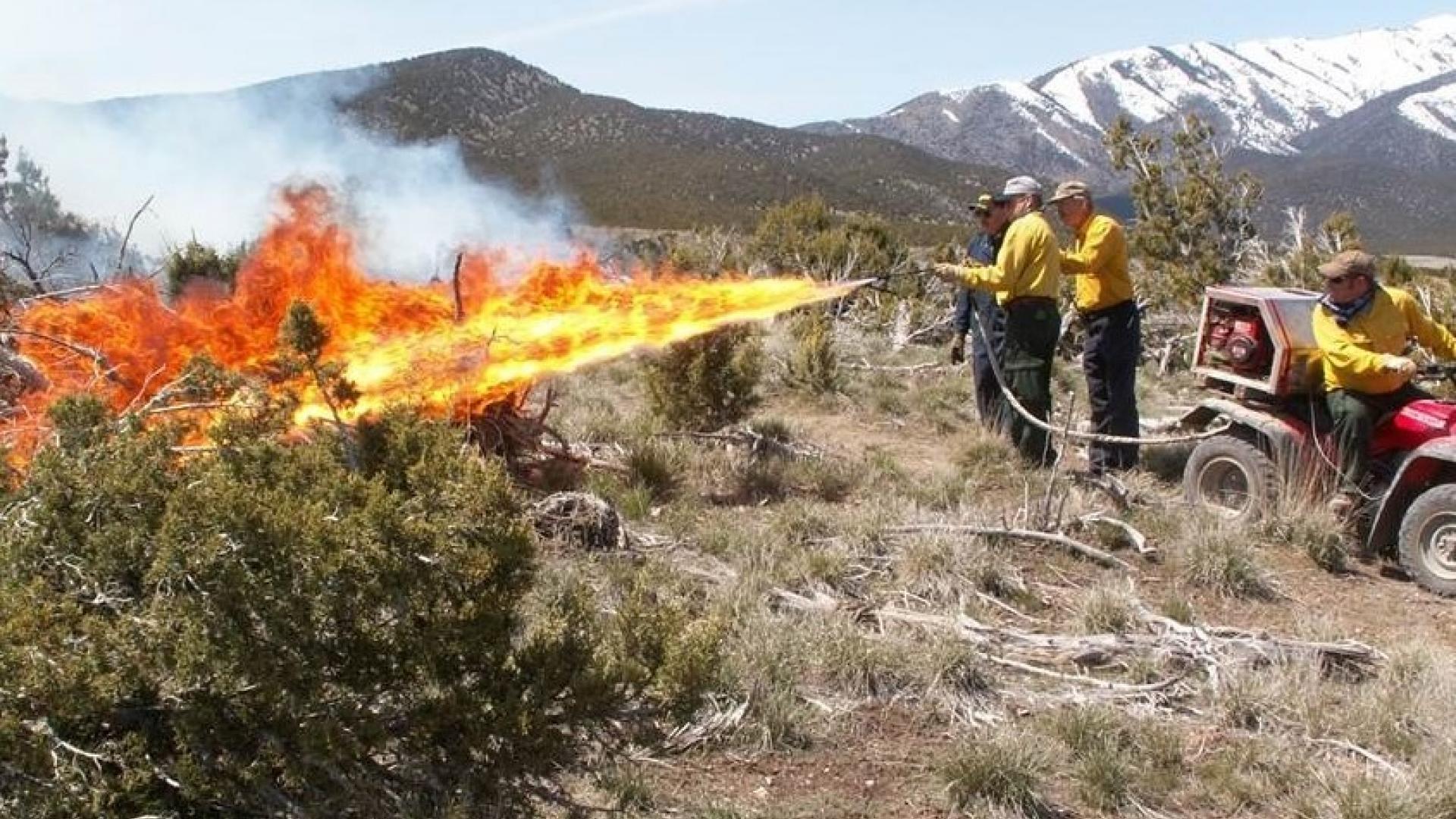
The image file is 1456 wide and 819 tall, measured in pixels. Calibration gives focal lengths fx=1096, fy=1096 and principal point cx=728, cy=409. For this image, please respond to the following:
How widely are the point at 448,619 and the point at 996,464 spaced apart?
5.74 m

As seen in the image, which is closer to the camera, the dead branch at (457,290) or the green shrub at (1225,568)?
the green shrub at (1225,568)

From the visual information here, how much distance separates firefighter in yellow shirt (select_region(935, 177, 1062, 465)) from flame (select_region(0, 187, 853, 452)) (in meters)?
1.13

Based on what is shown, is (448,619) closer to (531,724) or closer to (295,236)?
(531,724)

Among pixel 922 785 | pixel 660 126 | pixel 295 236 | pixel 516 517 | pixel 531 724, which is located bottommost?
pixel 922 785

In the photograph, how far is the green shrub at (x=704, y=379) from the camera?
831 cm

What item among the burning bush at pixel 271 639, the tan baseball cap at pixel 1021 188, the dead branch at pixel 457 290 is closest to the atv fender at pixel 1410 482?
the tan baseball cap at pixel 1021 188

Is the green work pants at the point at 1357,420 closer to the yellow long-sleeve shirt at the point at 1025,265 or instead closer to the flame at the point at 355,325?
the yellow long-sleeve shirt at the point at 1025,265

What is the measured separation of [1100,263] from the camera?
749 cm

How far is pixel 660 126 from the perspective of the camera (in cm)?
7175

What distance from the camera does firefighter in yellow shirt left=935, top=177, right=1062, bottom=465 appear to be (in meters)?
7.30

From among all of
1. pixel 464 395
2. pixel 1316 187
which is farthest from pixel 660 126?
pixel 1316 187

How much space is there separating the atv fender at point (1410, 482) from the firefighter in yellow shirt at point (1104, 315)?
5.66 ft

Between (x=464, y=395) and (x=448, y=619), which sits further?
(x=464, y=395)

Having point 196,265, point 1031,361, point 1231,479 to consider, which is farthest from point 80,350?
point 1231,479
